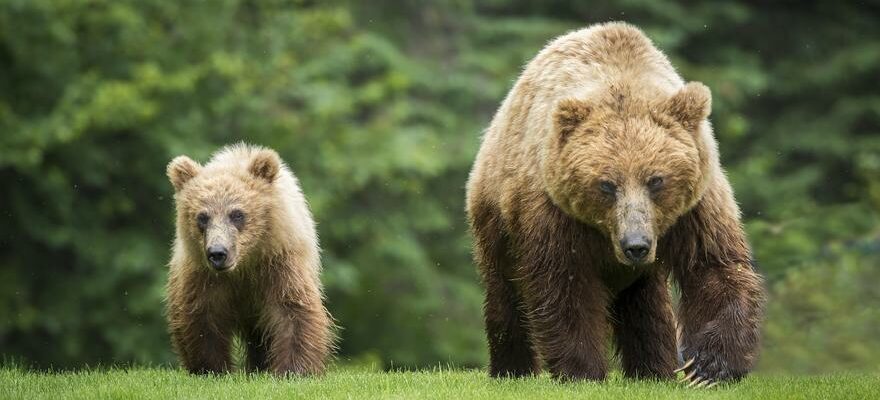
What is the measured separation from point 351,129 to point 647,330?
12.8 meters

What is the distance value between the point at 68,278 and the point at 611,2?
9.63 metres

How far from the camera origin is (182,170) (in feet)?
31.9

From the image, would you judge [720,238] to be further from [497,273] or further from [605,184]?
[497,273]

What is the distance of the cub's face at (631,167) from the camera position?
7402mm

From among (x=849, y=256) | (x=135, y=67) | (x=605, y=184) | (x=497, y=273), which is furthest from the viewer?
(x=135, y=67)

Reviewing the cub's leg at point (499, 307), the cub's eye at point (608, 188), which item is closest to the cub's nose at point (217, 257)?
the cub's leg at point (499, 307)

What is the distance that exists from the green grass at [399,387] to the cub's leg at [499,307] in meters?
0.21

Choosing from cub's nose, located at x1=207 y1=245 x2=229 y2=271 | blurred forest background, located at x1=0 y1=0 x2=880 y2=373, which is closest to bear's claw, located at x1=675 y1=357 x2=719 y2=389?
cub's nose, located at x1=207 y1=245 x2=229 y2=271

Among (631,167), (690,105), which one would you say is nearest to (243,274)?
(631,167)

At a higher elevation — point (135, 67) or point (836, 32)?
point (135, 67)

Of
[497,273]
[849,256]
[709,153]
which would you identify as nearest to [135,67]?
[849,256]

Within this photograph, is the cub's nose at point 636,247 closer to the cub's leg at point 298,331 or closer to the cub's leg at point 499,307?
the cub's leg at point 499,307

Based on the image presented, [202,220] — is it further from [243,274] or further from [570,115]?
[570,115]

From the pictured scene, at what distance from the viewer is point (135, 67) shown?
19.2 m
